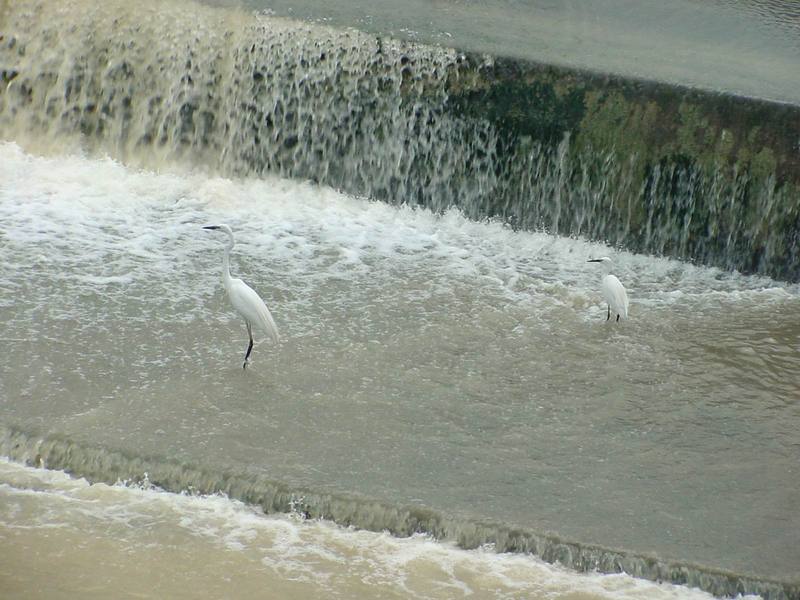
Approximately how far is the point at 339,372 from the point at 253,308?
1.71 feet

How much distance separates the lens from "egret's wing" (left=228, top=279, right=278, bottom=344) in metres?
5.69

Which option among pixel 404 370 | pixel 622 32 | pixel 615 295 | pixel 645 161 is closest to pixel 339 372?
pixel 404 370

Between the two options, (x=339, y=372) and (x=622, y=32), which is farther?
(x=622, y=32)

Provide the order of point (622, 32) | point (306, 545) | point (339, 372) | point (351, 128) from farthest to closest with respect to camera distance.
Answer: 1. point (622, 32)
2. point (351, 128)
3. point (339, 372)
4. point (306, 545)

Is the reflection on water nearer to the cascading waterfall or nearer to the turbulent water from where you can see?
the cascading waterfall

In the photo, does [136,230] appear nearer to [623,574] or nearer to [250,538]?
[250,538]

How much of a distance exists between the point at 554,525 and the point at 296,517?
3.35ft

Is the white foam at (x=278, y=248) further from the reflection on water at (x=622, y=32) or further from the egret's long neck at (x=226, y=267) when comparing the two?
the reflection on water at (x=622, y=32)

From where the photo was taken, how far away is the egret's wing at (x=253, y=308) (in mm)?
5688

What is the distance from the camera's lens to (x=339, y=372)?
579cm

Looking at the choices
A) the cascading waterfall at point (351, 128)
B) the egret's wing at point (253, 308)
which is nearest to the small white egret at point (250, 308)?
the egret's wing at point (253, 308)

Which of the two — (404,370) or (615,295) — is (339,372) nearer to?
(404,370)

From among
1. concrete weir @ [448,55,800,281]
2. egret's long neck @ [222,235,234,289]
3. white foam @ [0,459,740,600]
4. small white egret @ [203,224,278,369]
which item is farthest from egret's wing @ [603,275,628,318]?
white foam @ [0,459,740,600]

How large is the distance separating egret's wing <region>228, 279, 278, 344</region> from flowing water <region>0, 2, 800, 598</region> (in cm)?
21
